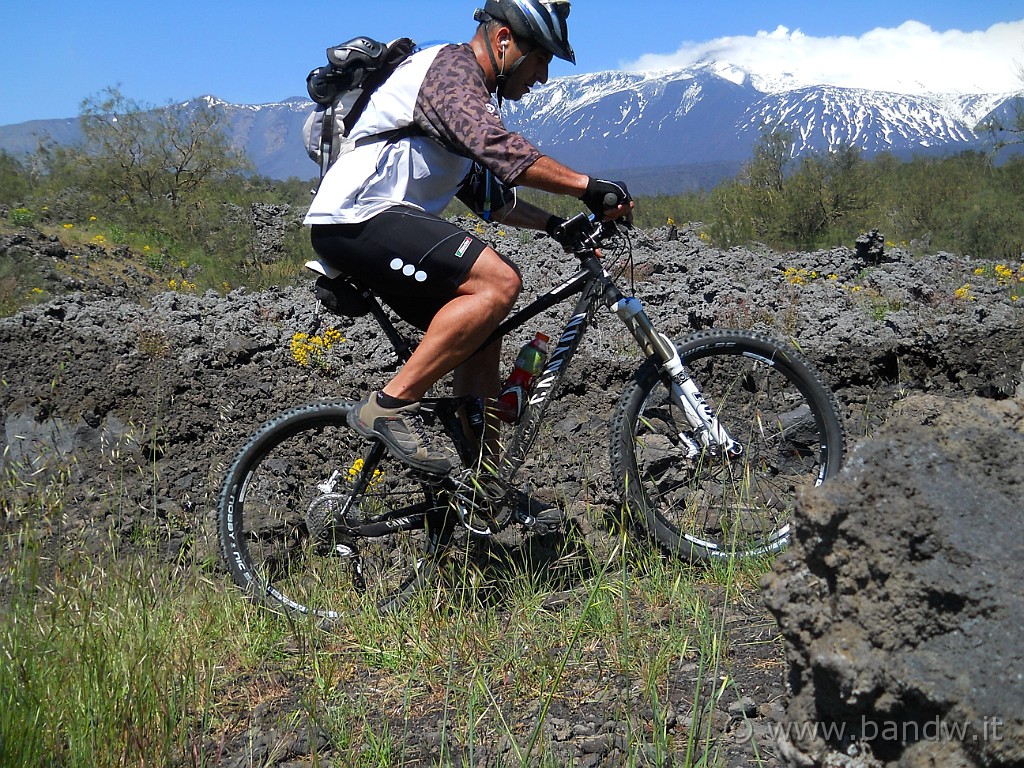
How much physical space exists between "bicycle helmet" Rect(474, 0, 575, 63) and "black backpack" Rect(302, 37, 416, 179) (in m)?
0.32

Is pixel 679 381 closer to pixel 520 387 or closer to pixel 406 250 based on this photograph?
pixel 520 387

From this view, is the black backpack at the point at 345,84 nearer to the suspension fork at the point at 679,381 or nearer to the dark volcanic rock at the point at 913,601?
the suspension fork at the point at 679,381

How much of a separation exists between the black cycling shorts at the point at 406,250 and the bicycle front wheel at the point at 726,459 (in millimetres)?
811

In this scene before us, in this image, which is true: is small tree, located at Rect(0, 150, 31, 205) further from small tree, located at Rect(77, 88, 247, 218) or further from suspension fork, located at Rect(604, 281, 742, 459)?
suspension fork, located at Rect(604, 281, 742, 459)

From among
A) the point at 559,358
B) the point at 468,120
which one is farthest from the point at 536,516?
the point at 468,120

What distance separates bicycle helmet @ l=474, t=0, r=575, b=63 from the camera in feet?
9.37

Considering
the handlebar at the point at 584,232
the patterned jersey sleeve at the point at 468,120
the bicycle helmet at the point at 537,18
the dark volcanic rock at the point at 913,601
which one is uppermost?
the bicycle helmet at the point at 537,18

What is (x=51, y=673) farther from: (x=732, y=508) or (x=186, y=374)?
(x=186, y=374)

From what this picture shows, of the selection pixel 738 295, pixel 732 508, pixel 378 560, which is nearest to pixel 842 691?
pixel 732 508

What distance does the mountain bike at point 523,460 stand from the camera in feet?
10.3

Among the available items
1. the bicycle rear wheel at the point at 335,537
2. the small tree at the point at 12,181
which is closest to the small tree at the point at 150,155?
the small tree at the point at 12,181

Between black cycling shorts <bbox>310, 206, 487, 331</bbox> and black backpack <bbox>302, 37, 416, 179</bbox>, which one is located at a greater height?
black backpack <bbox>302, 37, 416, 179</bbox>

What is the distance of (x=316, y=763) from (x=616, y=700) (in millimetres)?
740

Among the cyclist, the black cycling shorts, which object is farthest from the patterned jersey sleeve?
the black cycling shorts
